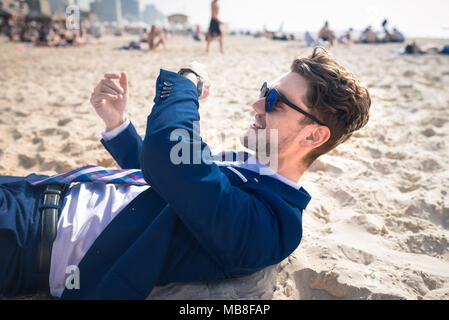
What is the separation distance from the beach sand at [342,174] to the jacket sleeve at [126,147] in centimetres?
72

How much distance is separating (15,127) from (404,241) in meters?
3.69

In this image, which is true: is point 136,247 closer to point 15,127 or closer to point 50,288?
point 50,288

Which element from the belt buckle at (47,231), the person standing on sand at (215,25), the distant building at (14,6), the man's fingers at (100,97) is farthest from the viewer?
the distant building at (14,6)

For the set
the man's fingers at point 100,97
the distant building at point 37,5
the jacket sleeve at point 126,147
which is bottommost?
the jacket sleeve at point 126,147

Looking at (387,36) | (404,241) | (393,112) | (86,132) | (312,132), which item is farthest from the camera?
(387,36)

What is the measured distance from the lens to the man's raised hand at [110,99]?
151 cm

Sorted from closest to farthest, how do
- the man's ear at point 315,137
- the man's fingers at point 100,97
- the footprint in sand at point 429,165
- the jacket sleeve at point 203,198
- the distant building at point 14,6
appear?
1. the jacket sleeve at point 203,198
2. the man's ear at point 315,137
3. the man's fingers at point 100,97
4. the footprint in sand at point 429,165
5. the distant building at point 14,6

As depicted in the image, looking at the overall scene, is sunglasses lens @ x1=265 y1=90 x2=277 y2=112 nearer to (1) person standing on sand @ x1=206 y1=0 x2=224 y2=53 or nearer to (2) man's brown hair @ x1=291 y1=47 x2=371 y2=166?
(2) man's brown hair @ x1=291 y1=47 x2=371 y2=166

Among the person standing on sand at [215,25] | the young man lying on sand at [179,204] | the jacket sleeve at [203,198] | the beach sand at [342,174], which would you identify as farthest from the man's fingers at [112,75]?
the person standing on sand at [215,25]

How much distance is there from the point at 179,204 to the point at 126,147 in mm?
782

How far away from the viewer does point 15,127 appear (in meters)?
3.04

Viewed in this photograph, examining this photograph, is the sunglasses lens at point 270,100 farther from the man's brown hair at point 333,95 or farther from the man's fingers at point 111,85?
the man's fingers at point 111,85

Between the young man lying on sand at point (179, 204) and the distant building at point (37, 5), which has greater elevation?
the distant building at point (37, 5)

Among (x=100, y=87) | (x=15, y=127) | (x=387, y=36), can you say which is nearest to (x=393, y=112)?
(x=100, y=87)
